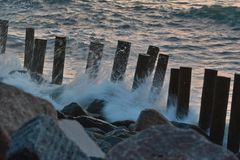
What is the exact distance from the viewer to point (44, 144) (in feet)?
13.5

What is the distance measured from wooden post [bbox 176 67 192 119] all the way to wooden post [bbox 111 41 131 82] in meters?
1.27

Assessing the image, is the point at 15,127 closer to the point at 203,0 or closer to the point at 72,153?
the point at 72,153

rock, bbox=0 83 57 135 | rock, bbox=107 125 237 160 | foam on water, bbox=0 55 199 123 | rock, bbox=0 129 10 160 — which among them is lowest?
foam on water, bbox=0 55 199 123

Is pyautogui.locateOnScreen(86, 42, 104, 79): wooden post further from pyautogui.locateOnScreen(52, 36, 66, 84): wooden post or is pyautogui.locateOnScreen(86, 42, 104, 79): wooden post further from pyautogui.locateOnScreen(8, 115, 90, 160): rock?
pyautogui.locateOnScreen(8, 115, 90, 160): rock

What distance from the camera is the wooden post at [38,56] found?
10227 millimetres

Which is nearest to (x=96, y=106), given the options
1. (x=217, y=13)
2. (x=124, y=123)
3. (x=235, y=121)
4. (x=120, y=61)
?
(x=120, y=61)

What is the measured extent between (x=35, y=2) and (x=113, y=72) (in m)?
12.4

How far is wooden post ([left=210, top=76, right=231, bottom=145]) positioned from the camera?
8023 mm

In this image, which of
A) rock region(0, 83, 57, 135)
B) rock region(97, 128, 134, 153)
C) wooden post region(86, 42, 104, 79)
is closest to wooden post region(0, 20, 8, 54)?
wooden post region(86, 42, 104, 79)

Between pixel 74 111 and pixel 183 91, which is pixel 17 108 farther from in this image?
pixel 183 91

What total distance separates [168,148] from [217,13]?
1674 cm

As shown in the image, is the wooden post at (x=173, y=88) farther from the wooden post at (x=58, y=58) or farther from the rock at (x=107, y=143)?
the rock at (x=107, y=143)

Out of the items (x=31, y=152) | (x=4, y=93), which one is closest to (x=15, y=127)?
(x=4, y=93)

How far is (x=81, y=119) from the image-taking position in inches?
314
